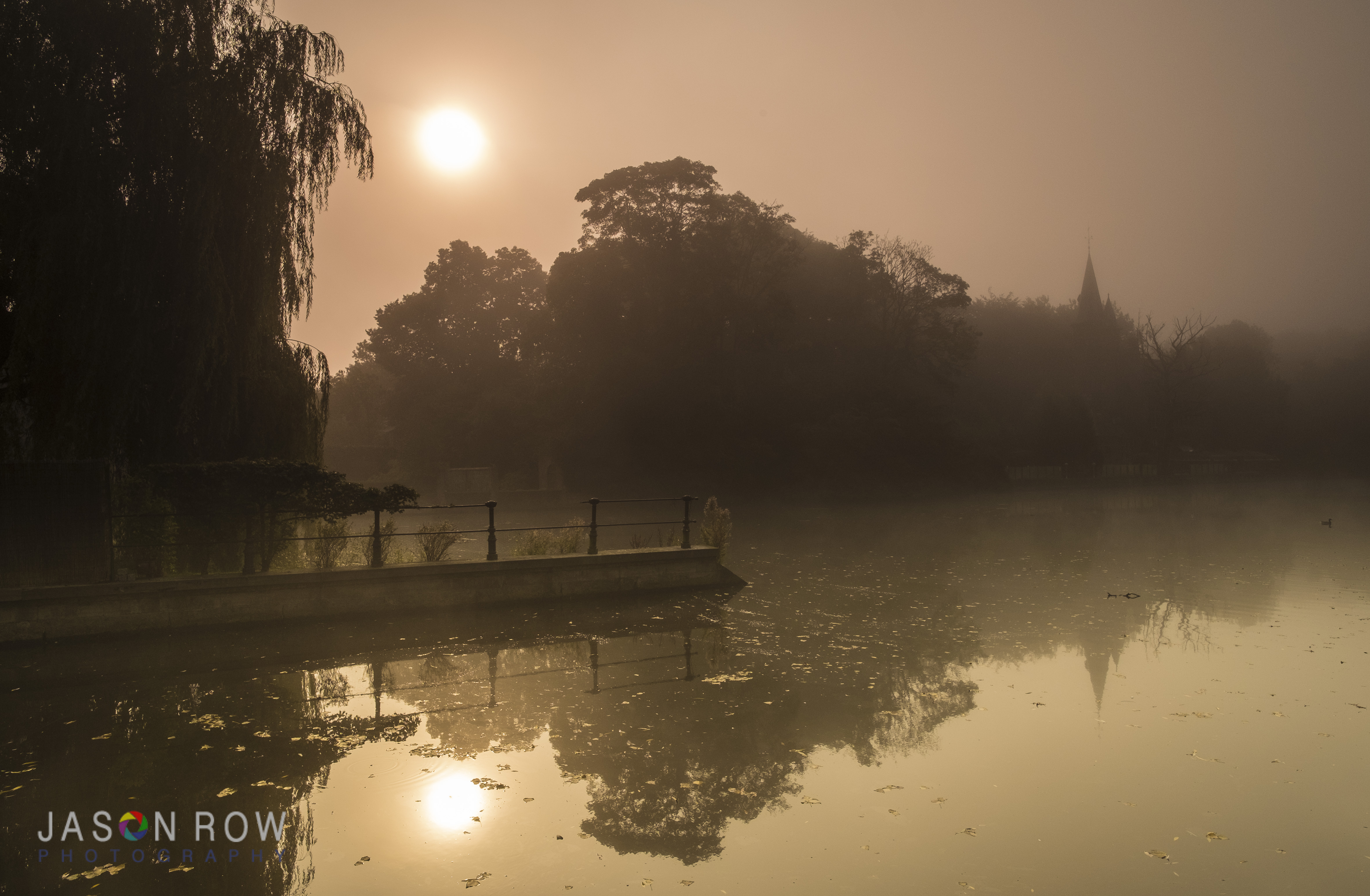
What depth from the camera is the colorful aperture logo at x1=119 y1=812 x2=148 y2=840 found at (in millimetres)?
5074

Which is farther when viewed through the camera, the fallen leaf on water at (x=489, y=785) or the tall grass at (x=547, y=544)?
the tall grass at (x=547, y=544)

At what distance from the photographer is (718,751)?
6.51m

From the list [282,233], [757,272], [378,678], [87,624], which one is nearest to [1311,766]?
[378,678]

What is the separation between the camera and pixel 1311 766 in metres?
6.16

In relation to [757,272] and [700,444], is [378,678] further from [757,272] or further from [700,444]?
[757,272]

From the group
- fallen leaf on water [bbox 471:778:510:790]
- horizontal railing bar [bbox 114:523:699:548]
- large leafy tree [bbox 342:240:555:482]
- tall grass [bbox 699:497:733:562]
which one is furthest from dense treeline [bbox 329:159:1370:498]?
fallen leaf on water [bbox 471:778:510:790]

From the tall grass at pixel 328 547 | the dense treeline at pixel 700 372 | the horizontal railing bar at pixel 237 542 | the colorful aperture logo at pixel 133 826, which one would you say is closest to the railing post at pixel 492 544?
the horizontal railing bar at pixel 237 542

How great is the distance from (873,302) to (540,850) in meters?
53.3

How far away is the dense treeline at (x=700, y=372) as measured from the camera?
41312mm

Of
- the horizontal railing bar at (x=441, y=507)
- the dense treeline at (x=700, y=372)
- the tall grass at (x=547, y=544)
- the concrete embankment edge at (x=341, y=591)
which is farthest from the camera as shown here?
the dense treeline at (x=700, y=372)

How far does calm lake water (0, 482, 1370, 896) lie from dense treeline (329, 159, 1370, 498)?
96.0 feet

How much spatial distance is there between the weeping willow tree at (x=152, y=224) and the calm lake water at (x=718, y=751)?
3.86 meters

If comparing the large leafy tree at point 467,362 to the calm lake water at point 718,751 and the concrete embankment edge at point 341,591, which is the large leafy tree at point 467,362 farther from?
the calm lake water at point 718,751

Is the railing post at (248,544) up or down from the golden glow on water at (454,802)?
up
